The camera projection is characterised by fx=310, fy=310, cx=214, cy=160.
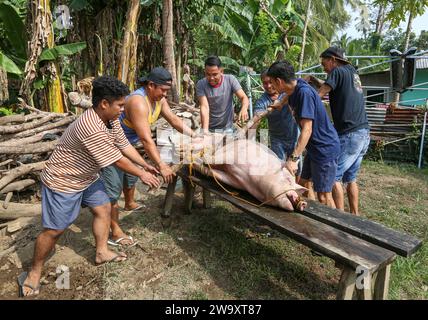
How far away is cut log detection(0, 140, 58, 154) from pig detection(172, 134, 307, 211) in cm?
261

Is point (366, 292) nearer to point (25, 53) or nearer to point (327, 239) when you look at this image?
point (327, 239)

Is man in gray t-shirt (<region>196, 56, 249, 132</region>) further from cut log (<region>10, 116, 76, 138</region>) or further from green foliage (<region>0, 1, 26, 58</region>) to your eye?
green foliage (<region>0, 1, 26, 58</region>)

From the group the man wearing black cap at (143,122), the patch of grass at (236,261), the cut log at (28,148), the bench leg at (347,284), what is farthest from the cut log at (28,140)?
the bench leg at (347,284)

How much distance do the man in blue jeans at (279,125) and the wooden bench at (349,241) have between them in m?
1.32

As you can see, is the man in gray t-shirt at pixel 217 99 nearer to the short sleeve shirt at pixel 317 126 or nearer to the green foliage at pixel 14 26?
the short sleeve shirt at pixel 317 126

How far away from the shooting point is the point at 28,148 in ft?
15.2

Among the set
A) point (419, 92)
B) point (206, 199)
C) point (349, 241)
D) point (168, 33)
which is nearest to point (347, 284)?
point (349, 241)

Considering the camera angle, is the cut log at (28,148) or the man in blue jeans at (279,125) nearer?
the man in blue jeans at (279,125)

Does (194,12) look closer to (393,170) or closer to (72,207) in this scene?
(393,170)

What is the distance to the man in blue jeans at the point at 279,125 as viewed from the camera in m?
3.90

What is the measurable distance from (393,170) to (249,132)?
421 centimetres

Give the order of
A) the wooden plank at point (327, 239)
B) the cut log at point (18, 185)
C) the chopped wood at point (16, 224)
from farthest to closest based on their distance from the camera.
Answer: the cut log at point (18, 185), the chopped wood at point (16, 224), the wooden plank at point (327, 239)

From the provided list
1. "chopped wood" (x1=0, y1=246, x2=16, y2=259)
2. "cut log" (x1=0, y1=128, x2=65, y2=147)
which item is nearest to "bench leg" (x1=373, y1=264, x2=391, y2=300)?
"chopped wood" (x1=0, y1=246, x2=16, y2=259)

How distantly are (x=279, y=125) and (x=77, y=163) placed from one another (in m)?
2.47
